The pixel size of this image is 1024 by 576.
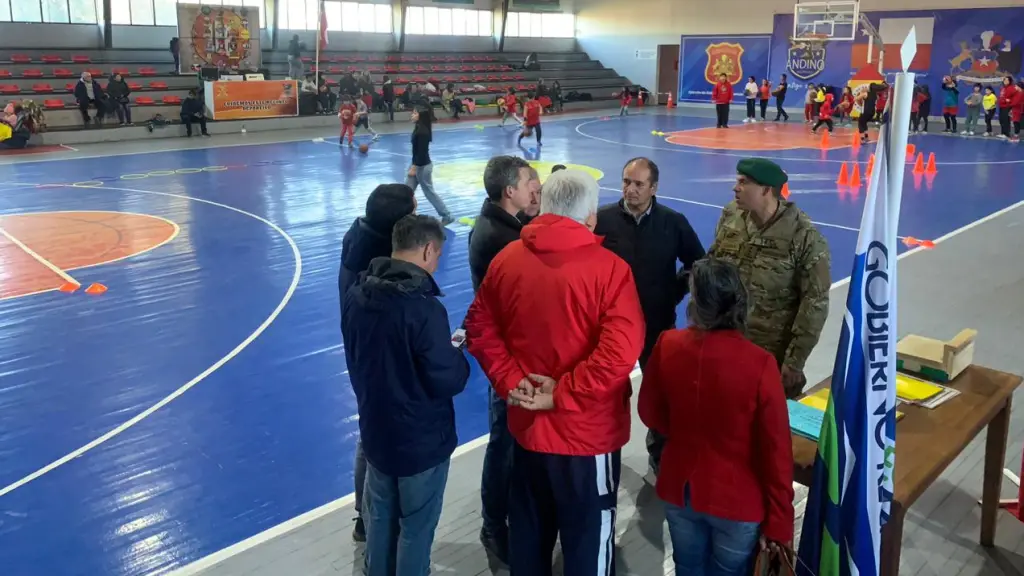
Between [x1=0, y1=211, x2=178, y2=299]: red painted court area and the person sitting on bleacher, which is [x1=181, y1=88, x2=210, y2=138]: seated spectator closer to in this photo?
the person sitting on bleacher

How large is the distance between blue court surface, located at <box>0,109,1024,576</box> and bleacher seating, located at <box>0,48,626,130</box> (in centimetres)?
693

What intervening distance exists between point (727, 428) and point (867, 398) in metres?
0.47

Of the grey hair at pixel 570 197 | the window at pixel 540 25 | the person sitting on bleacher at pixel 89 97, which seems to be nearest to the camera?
the grey hair at pixel 570 197

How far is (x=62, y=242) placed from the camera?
1047cm

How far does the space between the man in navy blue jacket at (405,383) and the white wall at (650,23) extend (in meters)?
30.7

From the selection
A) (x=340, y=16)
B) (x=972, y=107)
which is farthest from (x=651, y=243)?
(x=340, y=16)

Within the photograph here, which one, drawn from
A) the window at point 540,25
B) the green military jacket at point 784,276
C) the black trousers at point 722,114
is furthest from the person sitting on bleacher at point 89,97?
the green military jacket at point 784,276

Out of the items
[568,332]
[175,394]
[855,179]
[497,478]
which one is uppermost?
[568,332]

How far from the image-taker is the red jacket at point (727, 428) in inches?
106

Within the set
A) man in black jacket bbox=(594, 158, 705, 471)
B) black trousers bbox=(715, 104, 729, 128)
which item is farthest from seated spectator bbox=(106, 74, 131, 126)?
man in black jacket bbox=(594, 158, 705, 471)

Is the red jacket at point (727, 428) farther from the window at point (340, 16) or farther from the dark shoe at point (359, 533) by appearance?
the window at point (340, 16)

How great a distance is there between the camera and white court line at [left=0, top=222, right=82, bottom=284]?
8.87m

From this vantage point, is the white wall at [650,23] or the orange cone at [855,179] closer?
the orange cone at [855,179]

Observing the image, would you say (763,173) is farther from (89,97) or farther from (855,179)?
(89,97)
